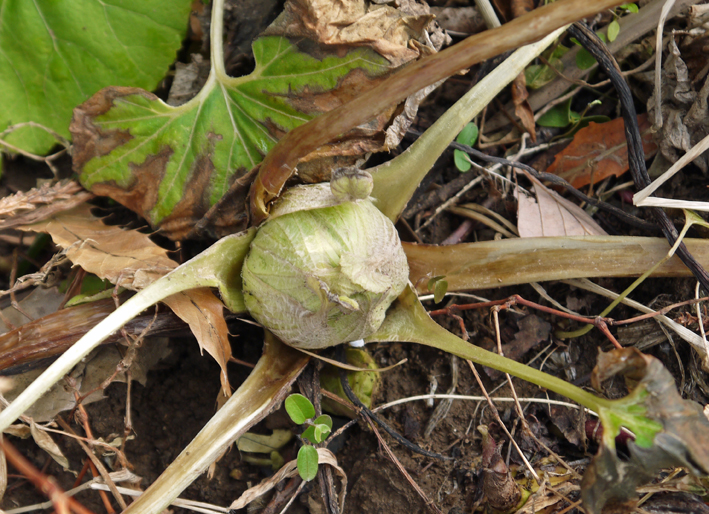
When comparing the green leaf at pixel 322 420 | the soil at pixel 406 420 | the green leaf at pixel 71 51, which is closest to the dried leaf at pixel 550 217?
the soil at pixel 406 420

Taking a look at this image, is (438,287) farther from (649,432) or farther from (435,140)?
(649,432)

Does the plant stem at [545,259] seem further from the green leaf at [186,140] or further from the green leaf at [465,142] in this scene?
the green leaf at [186,140]

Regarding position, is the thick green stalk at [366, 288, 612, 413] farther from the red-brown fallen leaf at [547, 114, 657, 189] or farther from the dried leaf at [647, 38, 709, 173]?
the dried leaf at [647, 38, 709, 173]

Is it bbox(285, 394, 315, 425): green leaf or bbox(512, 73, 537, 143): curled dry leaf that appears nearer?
bbox(285, 394, 315, 425): green leaf

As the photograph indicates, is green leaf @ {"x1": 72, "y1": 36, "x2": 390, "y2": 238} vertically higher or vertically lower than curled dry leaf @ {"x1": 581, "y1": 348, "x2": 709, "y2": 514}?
higher

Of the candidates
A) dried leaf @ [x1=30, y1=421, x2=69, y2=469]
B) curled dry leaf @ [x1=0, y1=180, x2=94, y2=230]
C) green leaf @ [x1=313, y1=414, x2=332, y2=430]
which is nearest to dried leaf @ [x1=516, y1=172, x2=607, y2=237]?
green leaf @ [x1=313, y1=414, x2=332, y2=430]

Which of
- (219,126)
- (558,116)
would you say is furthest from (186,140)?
(558,116)

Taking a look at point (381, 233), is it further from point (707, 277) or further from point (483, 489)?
point (707, 277)

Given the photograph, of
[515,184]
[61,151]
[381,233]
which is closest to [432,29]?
[515,184]
